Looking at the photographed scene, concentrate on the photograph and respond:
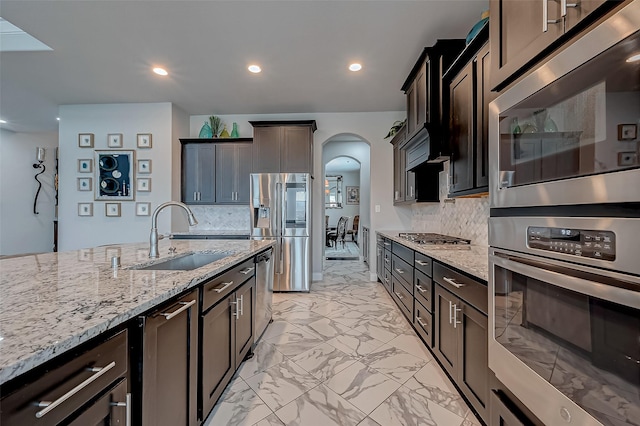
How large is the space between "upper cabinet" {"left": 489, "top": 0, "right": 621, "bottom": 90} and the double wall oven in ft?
0.18

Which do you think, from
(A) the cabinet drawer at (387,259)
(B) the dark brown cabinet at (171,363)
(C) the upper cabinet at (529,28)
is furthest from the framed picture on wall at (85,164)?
(C) the upper cabinet at (529,28)

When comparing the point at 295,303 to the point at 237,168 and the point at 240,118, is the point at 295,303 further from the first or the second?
the point at 240,118

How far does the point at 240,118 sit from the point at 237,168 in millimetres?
975

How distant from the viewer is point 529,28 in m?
0.90

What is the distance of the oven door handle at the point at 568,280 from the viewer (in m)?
0.59

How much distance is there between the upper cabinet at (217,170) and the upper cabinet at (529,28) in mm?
3922

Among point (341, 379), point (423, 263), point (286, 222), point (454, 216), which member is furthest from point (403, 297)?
point (286, 222)

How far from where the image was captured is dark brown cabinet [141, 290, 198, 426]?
94 cm

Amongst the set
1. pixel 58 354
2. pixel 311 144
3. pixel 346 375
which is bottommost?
pixel 346 375

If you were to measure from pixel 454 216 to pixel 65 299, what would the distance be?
3291mm

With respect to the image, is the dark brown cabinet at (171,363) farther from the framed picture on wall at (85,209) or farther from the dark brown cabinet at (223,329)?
the framed picture on wall at (85,209)

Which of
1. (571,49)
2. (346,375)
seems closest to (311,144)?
(346,375)

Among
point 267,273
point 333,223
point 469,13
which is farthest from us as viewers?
point 333,223

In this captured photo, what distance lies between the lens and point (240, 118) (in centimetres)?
488
